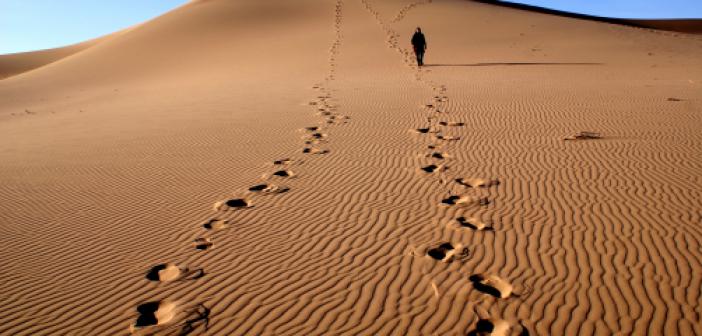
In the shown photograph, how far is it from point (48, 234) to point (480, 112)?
8.70 m

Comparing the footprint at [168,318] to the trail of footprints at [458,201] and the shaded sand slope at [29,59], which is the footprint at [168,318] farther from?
the shaded sand slope at [29,59]

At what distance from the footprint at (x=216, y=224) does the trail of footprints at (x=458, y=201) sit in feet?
7.68

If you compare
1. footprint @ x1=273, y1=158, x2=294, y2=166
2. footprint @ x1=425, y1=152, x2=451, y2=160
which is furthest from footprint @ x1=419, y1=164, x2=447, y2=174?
footprint @ x1=273, y1=158, x2=294, y2=166

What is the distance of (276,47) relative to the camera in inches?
1046

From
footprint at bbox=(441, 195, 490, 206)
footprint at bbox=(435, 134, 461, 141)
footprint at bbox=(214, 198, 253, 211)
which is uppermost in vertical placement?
footprint at bbox=(435, 134, 461, 141)

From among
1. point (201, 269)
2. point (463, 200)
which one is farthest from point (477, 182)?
point (201, 269)

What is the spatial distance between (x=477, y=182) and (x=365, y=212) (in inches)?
69.7

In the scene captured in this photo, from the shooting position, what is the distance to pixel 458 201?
5.63 meters

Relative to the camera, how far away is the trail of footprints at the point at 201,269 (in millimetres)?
3541

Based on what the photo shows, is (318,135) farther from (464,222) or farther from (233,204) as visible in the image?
(464,222)

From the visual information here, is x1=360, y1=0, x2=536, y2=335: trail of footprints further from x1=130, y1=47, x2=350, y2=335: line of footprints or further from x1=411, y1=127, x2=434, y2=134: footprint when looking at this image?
x1=130, y1=47, x2=350, y2=335: line of footprints

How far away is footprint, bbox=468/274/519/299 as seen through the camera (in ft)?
12.2

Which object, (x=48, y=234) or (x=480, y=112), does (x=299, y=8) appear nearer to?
(x=480, y=112)

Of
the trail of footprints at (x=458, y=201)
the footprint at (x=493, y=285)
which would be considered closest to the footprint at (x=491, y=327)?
the trail of footprints at (x=458, y=201)
